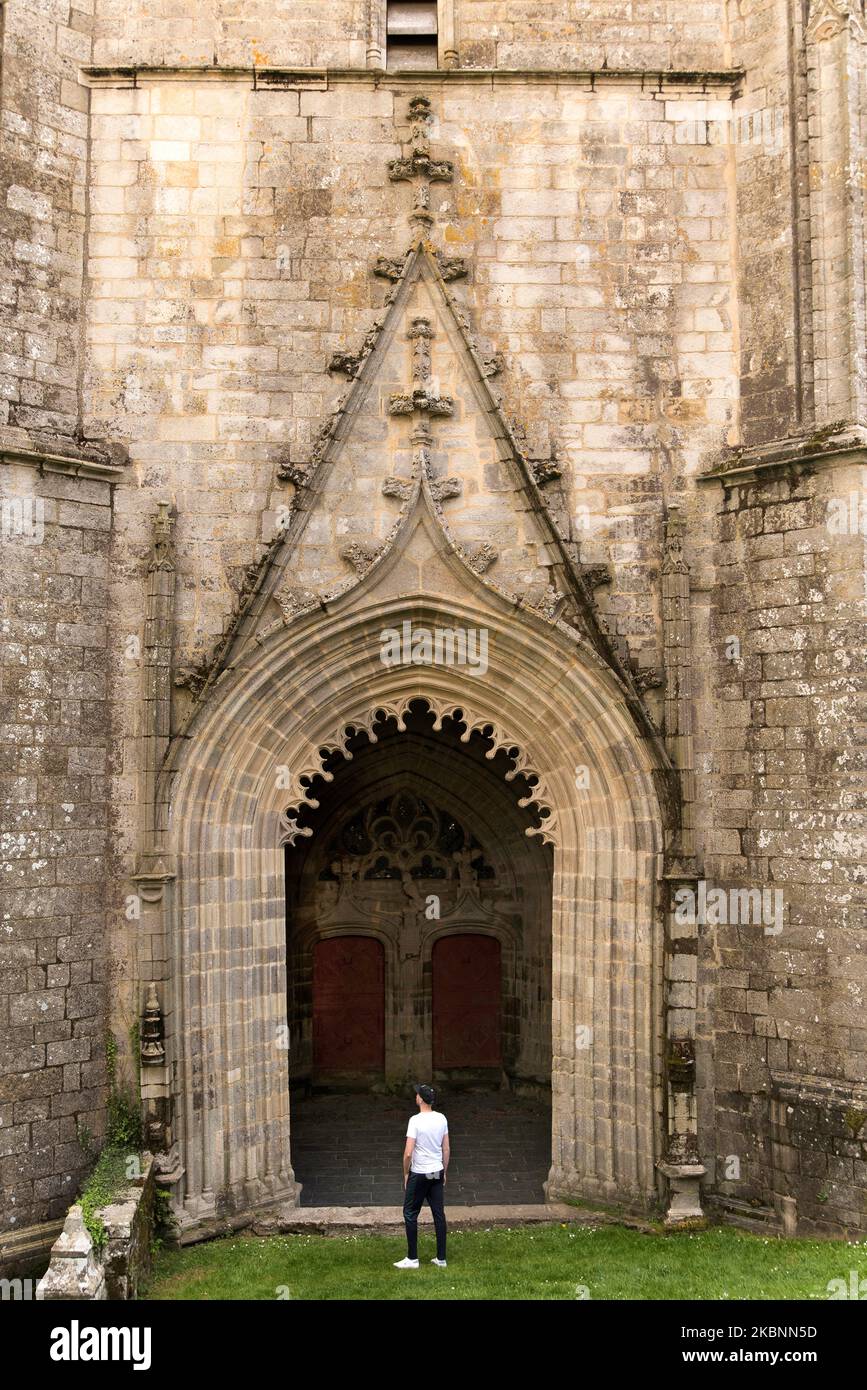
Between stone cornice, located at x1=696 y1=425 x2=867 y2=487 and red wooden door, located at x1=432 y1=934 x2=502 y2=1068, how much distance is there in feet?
21.3

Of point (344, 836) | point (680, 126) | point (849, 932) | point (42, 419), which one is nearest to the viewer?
point (849, 932)

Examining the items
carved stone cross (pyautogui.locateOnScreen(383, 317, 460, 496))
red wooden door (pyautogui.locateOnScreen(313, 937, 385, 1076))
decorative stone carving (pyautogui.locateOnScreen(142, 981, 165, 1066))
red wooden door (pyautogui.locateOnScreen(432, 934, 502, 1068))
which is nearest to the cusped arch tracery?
decorative stone carving (pyautogui.locateOnScreen(142, 981, 165, 1066))

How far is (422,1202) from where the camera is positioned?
7.84 m

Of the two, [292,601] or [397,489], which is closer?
[292,601]

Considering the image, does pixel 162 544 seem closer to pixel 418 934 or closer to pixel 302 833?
pixel 302 833

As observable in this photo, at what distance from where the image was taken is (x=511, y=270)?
32.5 feet

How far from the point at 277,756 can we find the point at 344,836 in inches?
159

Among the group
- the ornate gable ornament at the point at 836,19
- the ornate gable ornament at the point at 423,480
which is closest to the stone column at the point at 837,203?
the ornate gable ornament at the point at 836,19

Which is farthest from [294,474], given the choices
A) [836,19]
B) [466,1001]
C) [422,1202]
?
[466,1001]

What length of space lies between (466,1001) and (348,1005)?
1407mm

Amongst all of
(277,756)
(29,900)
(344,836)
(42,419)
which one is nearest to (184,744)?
(277,756)

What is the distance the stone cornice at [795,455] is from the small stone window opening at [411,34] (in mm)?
4679

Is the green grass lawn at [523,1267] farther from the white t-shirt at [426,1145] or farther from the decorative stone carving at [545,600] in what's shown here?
the decorative stone carving at [545,600]

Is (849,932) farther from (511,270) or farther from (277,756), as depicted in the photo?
(511,270)
